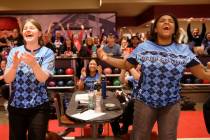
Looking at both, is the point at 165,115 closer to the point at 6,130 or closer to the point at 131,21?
the point at 6,130

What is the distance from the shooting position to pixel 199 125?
5.80 meters

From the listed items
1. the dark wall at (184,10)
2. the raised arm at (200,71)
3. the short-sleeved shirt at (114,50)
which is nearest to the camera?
the raised arm at (200,71)

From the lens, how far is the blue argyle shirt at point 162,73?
2.54 meters

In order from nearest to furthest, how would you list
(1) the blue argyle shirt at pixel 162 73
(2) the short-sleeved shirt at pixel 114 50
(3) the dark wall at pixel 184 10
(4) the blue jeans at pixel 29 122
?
(4) the blue jeans at pixel 29 122 < (1) the blue argyle shirt at pixel 162 73 < (2) the short-sleeved shirt at pixel 114 50 < (3) the dark wall at pixel 184 10

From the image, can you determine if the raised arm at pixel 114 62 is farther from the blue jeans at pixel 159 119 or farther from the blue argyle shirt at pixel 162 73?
the blue jeans at pixel 159 119

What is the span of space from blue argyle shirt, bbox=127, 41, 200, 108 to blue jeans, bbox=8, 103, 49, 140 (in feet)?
2.60

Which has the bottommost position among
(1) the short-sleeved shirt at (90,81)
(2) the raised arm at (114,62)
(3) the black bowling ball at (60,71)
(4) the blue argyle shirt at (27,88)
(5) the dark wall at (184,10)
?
(3) the black bowling ball at (60,71)

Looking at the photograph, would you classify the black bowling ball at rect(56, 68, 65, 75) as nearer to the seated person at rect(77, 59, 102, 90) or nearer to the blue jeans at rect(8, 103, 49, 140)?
the seated person at rect(77, 59, 102, 90)

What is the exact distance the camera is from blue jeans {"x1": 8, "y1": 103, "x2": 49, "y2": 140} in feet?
7.97

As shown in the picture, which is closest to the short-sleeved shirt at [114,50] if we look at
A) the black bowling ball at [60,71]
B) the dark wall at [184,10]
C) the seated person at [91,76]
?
the black bowling ball at [60,71]

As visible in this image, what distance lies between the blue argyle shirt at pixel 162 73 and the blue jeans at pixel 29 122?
31.2 inches

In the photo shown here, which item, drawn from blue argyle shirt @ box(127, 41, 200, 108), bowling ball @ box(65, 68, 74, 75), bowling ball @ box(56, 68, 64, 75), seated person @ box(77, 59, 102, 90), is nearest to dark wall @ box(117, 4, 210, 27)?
bowling ball @ box(65, 68, 74, 75)

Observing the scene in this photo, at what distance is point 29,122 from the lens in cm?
247

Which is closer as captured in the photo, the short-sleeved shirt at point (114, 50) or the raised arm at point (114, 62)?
the raised arm at point (114, 62)
